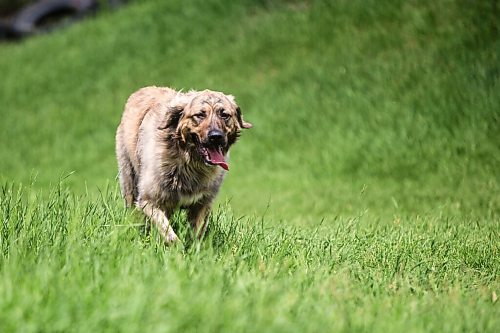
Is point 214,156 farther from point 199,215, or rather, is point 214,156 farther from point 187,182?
point 199,215

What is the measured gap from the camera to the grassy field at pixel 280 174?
345 centimetres

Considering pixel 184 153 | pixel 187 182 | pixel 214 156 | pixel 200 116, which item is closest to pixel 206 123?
pixel 200 116

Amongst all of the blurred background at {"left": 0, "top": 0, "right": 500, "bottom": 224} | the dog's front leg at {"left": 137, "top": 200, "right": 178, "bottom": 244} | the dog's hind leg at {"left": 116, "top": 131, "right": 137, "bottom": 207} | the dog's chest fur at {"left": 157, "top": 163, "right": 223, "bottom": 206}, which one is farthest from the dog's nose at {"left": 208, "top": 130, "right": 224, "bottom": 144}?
the blurred background at {"left": 0, "top": 0, "right": 500, "bottom": 224}

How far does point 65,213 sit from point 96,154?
322 inches

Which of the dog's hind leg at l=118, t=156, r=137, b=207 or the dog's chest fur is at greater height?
the dog's chest fur

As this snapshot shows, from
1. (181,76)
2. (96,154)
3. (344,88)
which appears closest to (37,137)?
(96,154)

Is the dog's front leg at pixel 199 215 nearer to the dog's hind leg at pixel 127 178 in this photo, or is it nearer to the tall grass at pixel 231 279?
the tall grass at pixel 231 279

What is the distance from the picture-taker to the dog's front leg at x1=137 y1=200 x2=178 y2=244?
4.80 m

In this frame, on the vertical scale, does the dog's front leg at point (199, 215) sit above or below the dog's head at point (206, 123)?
below

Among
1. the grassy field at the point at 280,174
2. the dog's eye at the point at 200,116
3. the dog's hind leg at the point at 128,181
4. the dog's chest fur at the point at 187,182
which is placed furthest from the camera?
the dog's hind leg at the point at 128,181

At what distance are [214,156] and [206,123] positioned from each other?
0.24 m

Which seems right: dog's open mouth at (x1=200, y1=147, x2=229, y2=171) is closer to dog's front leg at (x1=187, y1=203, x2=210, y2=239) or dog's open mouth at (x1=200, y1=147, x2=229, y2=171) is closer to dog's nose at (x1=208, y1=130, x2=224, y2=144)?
dog's nose at (x1=208, y1=130, x2=224, y2=144)

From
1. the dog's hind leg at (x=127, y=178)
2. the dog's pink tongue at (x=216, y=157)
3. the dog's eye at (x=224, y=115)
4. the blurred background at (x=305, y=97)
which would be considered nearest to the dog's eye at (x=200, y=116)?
the dog's eye at (x=224, y=115)

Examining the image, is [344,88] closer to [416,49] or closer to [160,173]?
[416,49]
